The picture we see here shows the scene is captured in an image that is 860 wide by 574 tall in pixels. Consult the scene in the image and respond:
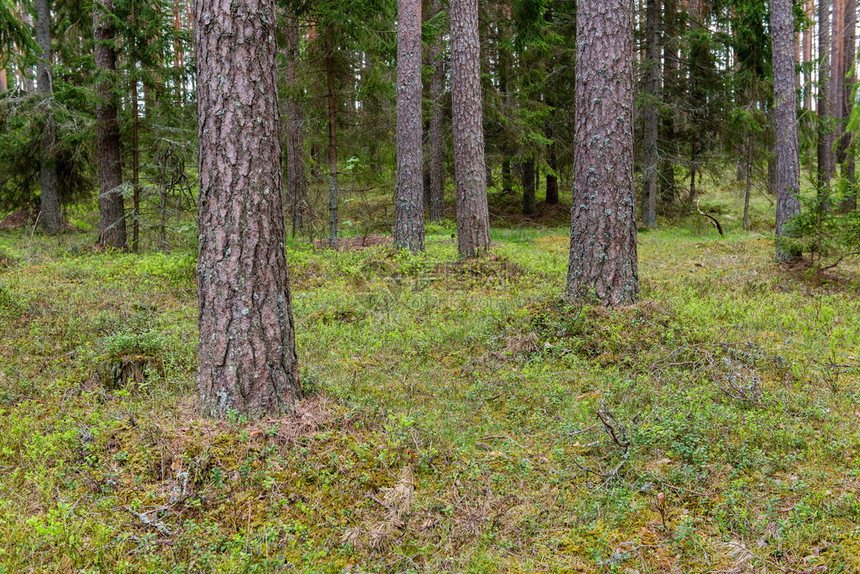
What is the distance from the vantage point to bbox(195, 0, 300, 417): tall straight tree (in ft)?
12.3

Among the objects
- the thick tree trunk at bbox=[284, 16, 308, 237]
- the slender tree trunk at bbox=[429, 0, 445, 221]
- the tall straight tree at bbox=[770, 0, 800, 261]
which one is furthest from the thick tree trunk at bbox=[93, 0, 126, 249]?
the tall straight tree at bbox=[770, 0, 800, 261]

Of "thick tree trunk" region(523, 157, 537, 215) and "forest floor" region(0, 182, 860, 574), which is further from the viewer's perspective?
"thick tree trunk" region(523, 157, 537, 215)

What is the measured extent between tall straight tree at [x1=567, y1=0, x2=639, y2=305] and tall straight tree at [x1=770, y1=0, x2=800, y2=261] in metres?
6.48

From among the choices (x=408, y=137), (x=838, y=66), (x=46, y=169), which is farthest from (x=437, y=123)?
(x=838, y=66)

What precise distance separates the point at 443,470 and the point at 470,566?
2.84 ft

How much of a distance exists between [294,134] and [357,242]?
16.5 ft

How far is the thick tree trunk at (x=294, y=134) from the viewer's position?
13.8 metres

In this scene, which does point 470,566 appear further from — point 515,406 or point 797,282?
point 797,282

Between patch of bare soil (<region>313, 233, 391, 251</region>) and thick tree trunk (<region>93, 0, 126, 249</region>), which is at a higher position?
thick tree trunk (<region>93, 0, 126, 249</region>)

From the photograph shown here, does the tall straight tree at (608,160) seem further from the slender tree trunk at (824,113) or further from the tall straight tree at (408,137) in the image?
the tall straight tree at (408,137)

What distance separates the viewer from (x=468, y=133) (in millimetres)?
10477

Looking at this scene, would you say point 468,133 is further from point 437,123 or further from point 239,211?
point 437,123

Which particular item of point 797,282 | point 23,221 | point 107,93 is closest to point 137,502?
point 797,282

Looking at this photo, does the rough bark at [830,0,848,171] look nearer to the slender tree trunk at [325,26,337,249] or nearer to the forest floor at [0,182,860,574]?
the slender tree trunk at [325,26,337,249]
